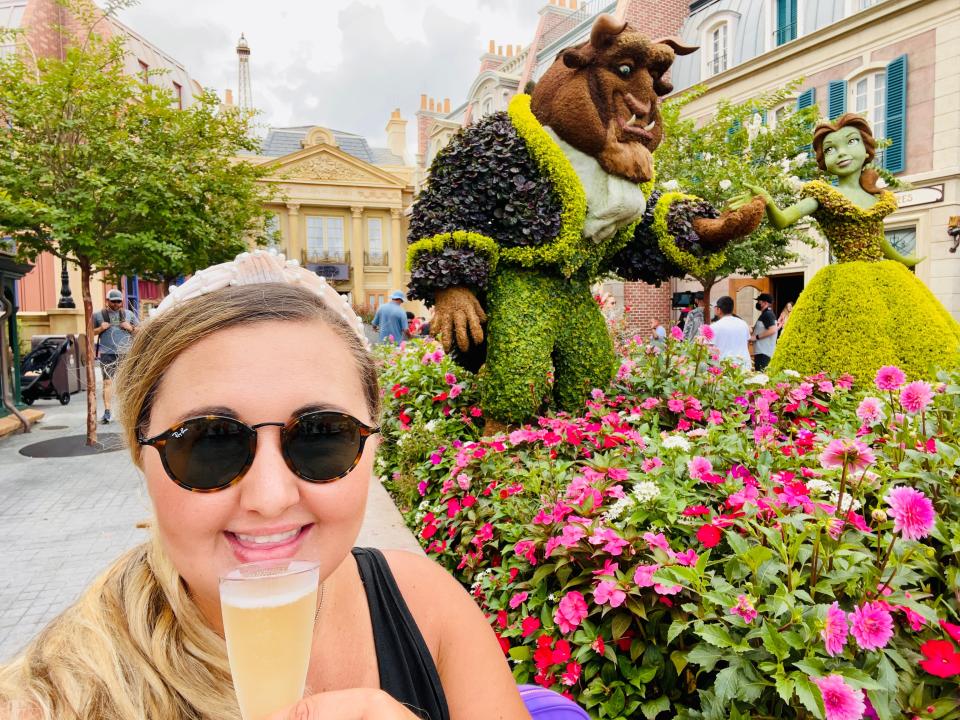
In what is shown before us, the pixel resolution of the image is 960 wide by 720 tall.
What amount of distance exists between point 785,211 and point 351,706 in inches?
196

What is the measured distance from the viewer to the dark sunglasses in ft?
2.85

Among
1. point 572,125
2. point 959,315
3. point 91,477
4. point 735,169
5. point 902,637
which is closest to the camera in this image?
point 902,637

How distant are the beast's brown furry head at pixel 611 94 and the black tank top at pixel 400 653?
3355 millimetres

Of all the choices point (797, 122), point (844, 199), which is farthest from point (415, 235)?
point (797, 122)

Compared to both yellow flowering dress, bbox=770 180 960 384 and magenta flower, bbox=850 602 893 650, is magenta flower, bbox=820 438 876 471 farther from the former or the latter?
yellow flowering dress, bbox=770 180 960 384

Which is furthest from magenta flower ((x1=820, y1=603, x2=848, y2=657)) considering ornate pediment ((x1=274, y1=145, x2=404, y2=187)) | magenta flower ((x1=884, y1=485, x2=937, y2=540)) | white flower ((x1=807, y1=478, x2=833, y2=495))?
ornate pediment ((x1=274, y1=145, x2=404, y2=187))

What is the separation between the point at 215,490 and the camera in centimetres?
86

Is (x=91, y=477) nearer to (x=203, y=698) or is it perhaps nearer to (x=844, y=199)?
(x=203, y=698)

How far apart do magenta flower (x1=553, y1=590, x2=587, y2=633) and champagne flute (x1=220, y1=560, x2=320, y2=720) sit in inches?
56.0

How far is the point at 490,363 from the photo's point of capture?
411 centimetres

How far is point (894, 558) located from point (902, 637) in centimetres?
20

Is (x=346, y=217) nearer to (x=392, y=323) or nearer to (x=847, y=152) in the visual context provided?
(x=392, y=323)

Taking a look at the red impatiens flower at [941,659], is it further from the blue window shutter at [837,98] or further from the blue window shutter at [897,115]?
the blue window shutter at [837,98]

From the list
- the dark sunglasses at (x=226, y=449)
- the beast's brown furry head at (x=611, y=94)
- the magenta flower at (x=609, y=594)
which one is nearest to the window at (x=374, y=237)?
the beast's brown furry head at (x=611, y=94)
